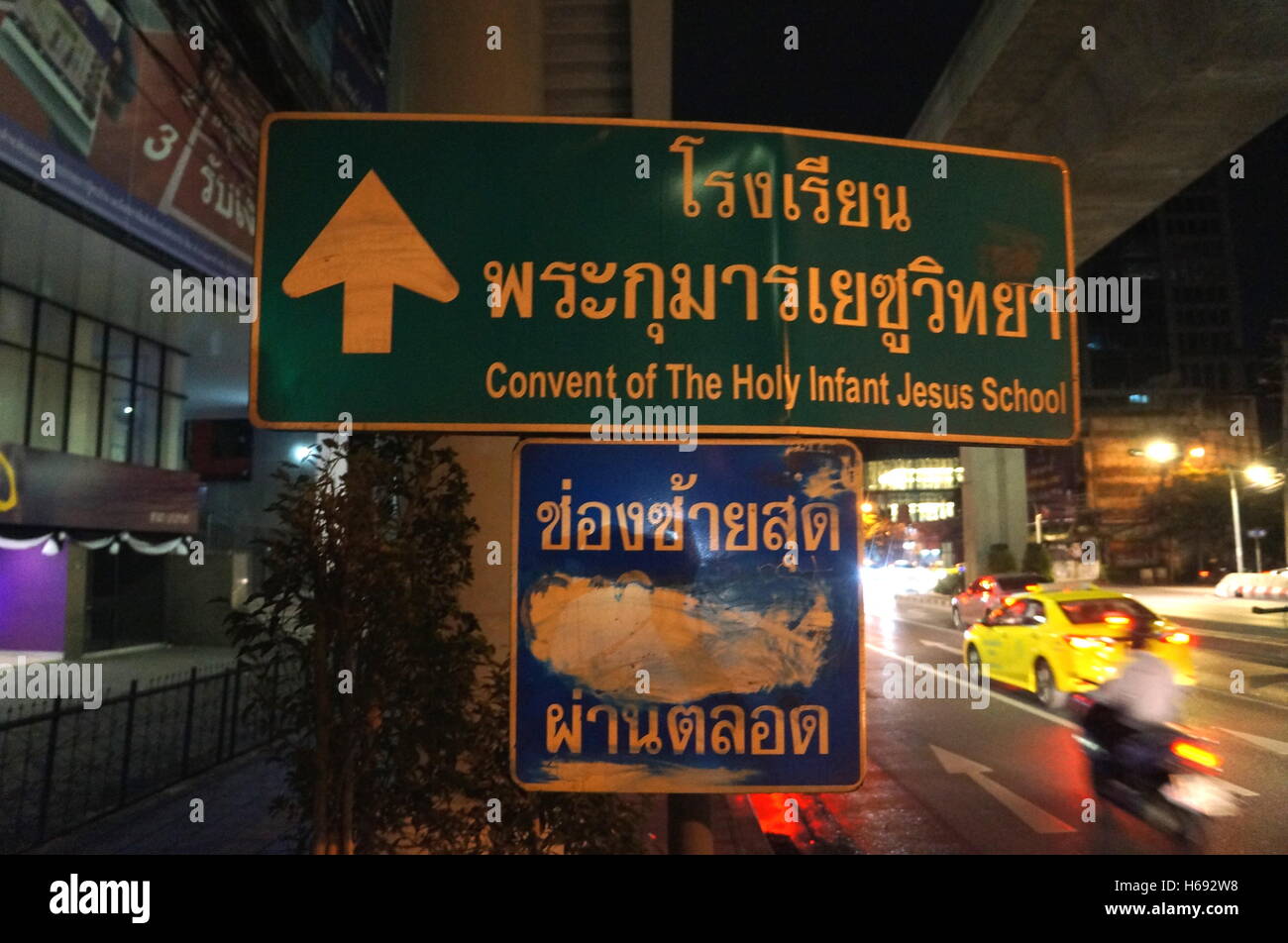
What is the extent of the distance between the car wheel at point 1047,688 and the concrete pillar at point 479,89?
404 inches

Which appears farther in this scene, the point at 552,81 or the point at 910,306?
the point at 552,81

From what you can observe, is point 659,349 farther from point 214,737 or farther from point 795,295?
point 214,737

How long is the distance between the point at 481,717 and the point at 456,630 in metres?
0.29

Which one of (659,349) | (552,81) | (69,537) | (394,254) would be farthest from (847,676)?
(69,537)

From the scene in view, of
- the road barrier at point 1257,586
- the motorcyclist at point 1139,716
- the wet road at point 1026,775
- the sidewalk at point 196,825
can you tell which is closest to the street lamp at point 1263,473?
the road barrier at point 1257,586

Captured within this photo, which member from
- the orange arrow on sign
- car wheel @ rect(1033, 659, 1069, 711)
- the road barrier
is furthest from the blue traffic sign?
the road barrier

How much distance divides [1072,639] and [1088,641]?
0.21m

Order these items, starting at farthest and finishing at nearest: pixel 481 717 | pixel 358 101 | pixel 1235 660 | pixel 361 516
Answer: pixel 1235 660
pixel 358 101
pixel 481 717
pixel 361 516

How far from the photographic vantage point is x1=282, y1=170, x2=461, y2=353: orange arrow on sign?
6.82 ft

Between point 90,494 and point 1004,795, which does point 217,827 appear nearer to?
point 1004,795

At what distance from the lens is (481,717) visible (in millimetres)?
2781

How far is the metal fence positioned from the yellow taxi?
9577 millimetres

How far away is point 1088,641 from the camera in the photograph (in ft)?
35.7

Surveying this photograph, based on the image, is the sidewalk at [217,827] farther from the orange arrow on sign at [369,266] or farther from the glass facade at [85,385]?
the glass facade at [85,385]
